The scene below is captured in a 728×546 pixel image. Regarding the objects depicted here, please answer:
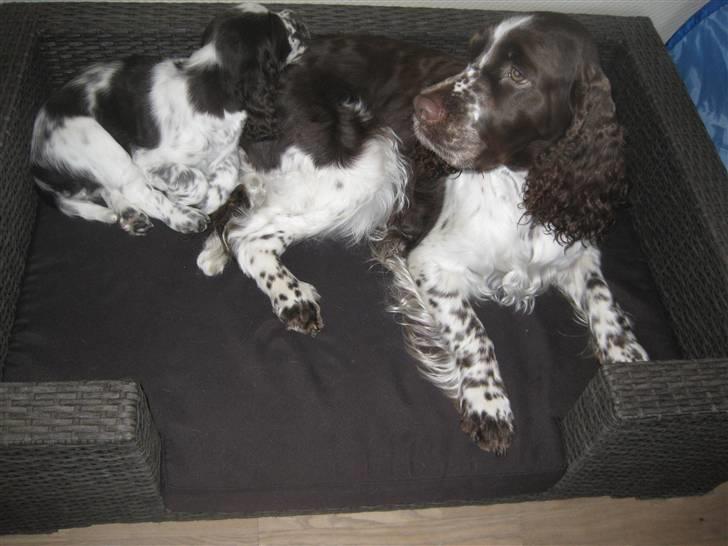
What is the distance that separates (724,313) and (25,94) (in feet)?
8.35

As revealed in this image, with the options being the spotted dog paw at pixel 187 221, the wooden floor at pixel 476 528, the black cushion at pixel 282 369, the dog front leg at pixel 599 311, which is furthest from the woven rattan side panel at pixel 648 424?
the spotted dog paw at pixel 187 221

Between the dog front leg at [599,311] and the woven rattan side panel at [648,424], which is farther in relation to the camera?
the dog front leg at [599,311]

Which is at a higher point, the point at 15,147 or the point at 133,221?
the point at 15,147

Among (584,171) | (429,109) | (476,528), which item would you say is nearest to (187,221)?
(429,109)

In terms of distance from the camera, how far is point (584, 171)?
2.09 metres

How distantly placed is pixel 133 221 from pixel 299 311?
0.73m

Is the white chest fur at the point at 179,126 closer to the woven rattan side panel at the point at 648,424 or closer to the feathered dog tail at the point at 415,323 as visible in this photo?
the feathered dog tail at the point at 415,323

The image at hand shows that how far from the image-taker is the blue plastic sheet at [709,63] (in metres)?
2.79

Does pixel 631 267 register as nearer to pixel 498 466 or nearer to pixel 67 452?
pixel 498 466

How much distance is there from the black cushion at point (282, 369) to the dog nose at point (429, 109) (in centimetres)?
73

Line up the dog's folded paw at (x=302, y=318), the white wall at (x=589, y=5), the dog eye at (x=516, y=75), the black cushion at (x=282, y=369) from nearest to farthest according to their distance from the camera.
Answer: the dog eye at (x=516, y=75) < the black cushion at (x=282, y=369) < the dog's folded paw at (x=302, y=318) < the white wall at (x=589, y=5)

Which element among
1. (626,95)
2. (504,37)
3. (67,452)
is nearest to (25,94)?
(67,452)

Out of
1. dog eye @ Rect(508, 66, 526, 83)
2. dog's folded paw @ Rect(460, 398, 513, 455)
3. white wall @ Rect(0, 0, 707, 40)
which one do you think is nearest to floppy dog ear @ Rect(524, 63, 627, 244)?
dog eye @ Rect(508, 66, 526, 83)

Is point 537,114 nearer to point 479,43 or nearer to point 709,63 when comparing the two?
point 479,43
